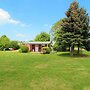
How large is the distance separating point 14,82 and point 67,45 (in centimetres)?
2002

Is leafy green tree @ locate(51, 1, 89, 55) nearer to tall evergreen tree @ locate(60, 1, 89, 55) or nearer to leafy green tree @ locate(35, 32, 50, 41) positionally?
tall evergreen tree @ locate(60, 1, 89, 55)

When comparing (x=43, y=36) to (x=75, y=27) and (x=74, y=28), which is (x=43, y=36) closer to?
(x=74, y=28)

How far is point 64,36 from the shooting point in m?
28.9

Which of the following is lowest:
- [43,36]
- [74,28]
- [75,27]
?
[74,28]

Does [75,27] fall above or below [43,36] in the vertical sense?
below

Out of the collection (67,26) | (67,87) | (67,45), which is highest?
(67,26)

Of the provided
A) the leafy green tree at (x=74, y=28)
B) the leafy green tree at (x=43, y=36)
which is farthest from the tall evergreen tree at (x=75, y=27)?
the leafy green tree at (x=43, y=36)

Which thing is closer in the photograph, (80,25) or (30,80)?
(30,80)

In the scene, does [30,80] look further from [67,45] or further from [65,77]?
[67,45]

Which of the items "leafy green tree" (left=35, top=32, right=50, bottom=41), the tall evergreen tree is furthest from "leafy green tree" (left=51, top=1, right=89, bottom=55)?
"leafy green tree" (left=35, top=32, right=50, bottom=41)

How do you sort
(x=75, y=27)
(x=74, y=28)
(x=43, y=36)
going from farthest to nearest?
(x=43, y=36) < (x=74, y=28) < (x=75, y=27)

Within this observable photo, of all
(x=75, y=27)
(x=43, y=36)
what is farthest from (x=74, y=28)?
(x=43, y=36)

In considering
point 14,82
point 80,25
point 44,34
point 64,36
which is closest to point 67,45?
point 64,36

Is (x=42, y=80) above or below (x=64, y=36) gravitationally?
below
